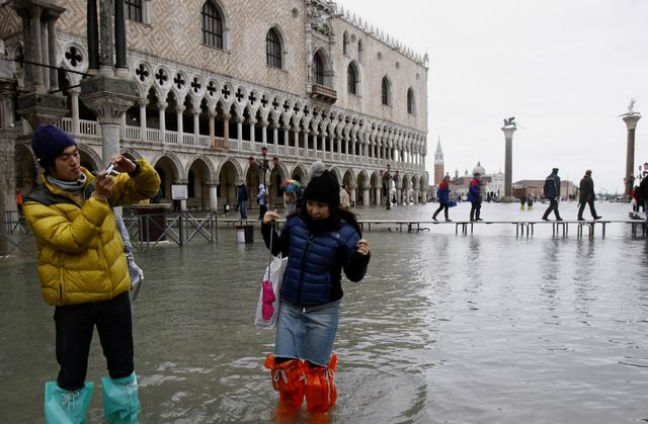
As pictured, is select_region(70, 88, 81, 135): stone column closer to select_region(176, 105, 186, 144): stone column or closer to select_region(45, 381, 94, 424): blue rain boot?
select_region(176, 105, 186, 144): stone column

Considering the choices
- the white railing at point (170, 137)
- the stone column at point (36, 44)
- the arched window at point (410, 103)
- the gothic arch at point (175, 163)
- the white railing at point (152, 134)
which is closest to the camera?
the stone column at point (36, 44)

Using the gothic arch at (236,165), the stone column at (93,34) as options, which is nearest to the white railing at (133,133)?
the gothic arch at (236,165)

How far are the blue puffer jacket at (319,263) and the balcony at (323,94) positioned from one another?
3628 cm

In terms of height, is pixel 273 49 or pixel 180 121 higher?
pixel 273 49

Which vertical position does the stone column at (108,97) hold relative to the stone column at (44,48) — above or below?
below

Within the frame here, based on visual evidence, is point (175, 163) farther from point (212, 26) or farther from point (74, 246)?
point (74, 246)

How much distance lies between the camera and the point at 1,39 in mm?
19953

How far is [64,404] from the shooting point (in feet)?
7.84

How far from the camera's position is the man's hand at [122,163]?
2434 mm

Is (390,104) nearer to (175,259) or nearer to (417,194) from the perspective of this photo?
(417,194)

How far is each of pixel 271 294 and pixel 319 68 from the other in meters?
40.2

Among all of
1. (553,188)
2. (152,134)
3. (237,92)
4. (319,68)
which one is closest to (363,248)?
(553,188)

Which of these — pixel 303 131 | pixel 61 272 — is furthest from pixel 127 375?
pixel 303 131

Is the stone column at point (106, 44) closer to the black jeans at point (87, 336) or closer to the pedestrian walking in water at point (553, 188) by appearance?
the black jeans at point (87, 336)
